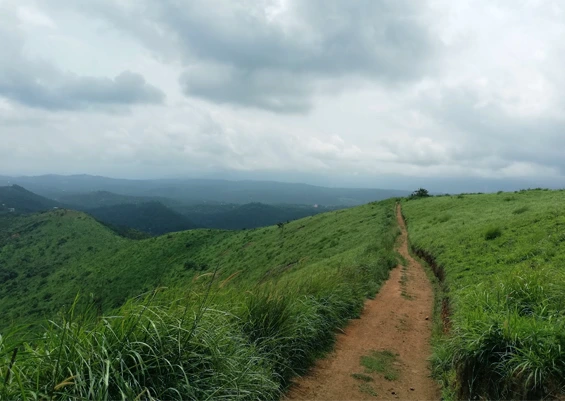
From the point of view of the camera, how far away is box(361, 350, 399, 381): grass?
6.94 meters

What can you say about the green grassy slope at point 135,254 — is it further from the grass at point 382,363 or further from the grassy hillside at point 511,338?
the grassy hillside at point 511,338

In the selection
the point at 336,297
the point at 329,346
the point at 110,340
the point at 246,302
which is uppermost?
the point at 110,340

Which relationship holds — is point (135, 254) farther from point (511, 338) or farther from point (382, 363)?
point (511, 338)

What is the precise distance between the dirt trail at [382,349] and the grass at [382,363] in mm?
84

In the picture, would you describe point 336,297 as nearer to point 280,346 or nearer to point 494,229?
point 280,346

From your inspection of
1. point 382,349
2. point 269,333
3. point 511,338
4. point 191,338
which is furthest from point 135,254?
point 511,338

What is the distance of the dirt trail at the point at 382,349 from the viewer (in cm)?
613

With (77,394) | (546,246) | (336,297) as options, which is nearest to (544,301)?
(336,297)

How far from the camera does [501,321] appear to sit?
5.27m

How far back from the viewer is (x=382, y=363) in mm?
7371

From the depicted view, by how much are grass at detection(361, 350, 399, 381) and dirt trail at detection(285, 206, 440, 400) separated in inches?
3.3

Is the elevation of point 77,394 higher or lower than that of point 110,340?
lower

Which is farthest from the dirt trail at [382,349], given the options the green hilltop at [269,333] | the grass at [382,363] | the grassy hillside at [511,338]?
the grassy hillside at [511,338]

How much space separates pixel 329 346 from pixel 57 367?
5.84m
